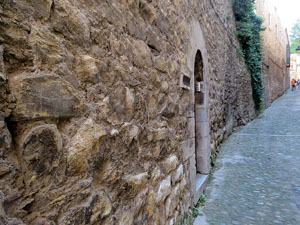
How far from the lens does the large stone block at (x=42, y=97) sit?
76cm

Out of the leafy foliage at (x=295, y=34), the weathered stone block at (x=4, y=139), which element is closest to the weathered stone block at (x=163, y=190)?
the weathered stone block at (x=4, y=139)

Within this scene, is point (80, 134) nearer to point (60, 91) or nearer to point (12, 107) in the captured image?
point (60, 91)

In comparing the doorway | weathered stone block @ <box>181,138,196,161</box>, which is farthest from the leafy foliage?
weathered stone block @ <box>181,138,196,161</box>

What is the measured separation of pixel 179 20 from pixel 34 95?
2.00 m

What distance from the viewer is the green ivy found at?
7629 mm

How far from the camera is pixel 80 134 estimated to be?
99 cm

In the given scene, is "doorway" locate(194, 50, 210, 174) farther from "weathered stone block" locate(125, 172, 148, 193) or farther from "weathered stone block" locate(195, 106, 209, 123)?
"weathered stone block" locate(125, 172, 148, 193)

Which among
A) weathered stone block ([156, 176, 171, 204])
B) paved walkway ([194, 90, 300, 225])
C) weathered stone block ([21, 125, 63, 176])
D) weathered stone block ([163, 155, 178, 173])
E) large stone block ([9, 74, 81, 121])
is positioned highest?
large stone block ([9, 74, 81, 121])

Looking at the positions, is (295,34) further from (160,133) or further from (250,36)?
(160,133)

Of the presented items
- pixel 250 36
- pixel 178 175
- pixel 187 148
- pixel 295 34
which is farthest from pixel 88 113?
pixel 295 34

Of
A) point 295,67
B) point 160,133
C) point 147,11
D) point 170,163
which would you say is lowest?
point 170,163

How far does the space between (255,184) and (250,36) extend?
6.17 metres

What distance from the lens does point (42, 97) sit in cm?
83

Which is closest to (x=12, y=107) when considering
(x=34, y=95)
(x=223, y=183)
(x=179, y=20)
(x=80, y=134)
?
(x=34, y=95)
